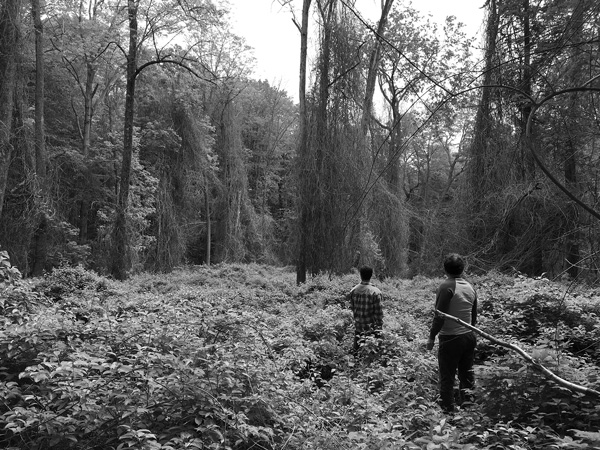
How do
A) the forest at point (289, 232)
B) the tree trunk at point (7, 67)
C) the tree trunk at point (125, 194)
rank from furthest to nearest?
the tree trunk at point (125, 194) → the tree trunk at point (7, 67) → the forest at point (289, 232)

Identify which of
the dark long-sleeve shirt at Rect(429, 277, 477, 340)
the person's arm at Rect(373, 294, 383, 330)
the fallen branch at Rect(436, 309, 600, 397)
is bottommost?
the person's arm at Rect(373, 294, 383, 330)

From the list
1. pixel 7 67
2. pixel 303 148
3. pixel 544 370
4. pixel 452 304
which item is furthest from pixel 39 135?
pixel 544 370

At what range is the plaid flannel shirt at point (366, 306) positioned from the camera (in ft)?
22.2

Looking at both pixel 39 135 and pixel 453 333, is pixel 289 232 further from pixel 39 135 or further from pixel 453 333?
pixel 453 333

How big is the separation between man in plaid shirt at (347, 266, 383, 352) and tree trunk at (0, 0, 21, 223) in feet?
38.4

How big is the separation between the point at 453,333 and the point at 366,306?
2085mm

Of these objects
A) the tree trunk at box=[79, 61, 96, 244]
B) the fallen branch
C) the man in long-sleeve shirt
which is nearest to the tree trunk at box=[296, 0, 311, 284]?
the man in long-sleeve shirt

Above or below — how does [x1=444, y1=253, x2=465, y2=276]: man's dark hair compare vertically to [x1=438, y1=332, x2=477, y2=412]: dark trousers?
above

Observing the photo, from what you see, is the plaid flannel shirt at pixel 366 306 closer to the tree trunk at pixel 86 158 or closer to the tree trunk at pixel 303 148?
the tree trunk at pixel 303 148

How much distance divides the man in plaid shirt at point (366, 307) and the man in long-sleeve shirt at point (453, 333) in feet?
5.91

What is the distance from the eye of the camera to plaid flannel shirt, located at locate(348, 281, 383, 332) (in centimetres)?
675

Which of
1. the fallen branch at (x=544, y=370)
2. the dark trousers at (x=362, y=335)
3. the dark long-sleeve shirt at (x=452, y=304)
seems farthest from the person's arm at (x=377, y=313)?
the fallen branch at (x=544, y=370)

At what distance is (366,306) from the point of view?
269 inches

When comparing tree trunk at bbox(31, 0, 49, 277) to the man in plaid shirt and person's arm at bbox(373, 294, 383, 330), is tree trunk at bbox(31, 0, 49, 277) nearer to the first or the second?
the man in plaid shirt
